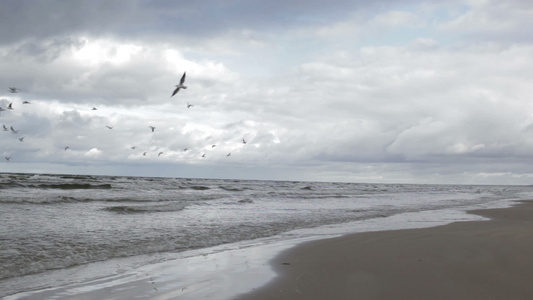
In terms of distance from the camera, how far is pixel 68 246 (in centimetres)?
857

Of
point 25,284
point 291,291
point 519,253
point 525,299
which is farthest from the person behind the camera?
point 519,253

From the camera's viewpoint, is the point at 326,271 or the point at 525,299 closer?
the point at 525,299

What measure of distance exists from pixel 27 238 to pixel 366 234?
8.08m

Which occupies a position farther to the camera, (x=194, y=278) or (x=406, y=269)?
(x=406, y=269)

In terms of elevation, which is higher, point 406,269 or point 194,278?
point 406,269

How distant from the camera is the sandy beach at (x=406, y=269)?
16.2ft

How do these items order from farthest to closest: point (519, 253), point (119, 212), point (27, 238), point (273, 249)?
1. point (119, 212)
2. point (27, 238)
3. point (273, 249)
4. point (519, 253)

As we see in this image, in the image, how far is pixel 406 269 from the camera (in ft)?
20.4

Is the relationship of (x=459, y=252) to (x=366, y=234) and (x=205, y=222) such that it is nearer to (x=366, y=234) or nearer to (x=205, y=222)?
(x=366, y=234)

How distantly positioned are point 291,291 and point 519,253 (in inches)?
192

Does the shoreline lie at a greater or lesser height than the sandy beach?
lesser

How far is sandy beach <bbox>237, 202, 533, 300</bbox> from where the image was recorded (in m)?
4.93

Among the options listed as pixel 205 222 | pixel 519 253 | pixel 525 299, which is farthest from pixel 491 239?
pixel 205 222

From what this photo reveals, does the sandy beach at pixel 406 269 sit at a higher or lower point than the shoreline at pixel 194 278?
higher
